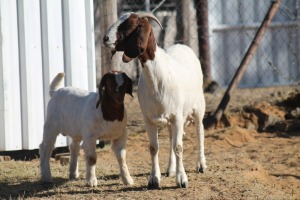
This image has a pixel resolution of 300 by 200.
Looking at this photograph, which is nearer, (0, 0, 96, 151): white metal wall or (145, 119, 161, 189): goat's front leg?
(145, 119, 161, 189): goat's front leg

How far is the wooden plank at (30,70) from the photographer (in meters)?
9.97

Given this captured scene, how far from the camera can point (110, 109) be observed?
783 cm

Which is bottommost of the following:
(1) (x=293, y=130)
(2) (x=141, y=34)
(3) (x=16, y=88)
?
(1) (x=293, y=130)

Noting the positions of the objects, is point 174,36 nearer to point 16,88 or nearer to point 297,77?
point 297,77

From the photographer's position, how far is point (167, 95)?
7828 mm

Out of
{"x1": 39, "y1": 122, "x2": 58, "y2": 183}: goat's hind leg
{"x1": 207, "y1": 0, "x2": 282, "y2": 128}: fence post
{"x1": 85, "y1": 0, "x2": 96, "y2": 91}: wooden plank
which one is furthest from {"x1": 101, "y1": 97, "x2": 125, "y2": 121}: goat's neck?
{"x1": 207, "y1": 0, "x2": 282, "y2": 128}: fence post

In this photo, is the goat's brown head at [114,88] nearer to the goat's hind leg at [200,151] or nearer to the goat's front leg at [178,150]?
the goat's front leg at [178,150]

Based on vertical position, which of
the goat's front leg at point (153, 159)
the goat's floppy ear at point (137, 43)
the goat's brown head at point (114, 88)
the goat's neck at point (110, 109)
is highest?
the goat's floppy ear at point (137, 43)

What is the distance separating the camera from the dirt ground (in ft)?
25.7

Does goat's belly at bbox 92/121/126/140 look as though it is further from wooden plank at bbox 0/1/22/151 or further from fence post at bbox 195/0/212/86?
fence post at bbox 195/0/212/86

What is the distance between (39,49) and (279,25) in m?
7.79

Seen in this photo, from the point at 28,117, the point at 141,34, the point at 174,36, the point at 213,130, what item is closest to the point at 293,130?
the point at 213,130

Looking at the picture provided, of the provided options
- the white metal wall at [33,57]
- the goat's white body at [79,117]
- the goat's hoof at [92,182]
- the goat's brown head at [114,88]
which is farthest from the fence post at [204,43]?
the goat's brown head at [114,88]

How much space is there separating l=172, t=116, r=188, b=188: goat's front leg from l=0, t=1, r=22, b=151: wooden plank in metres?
2.77
